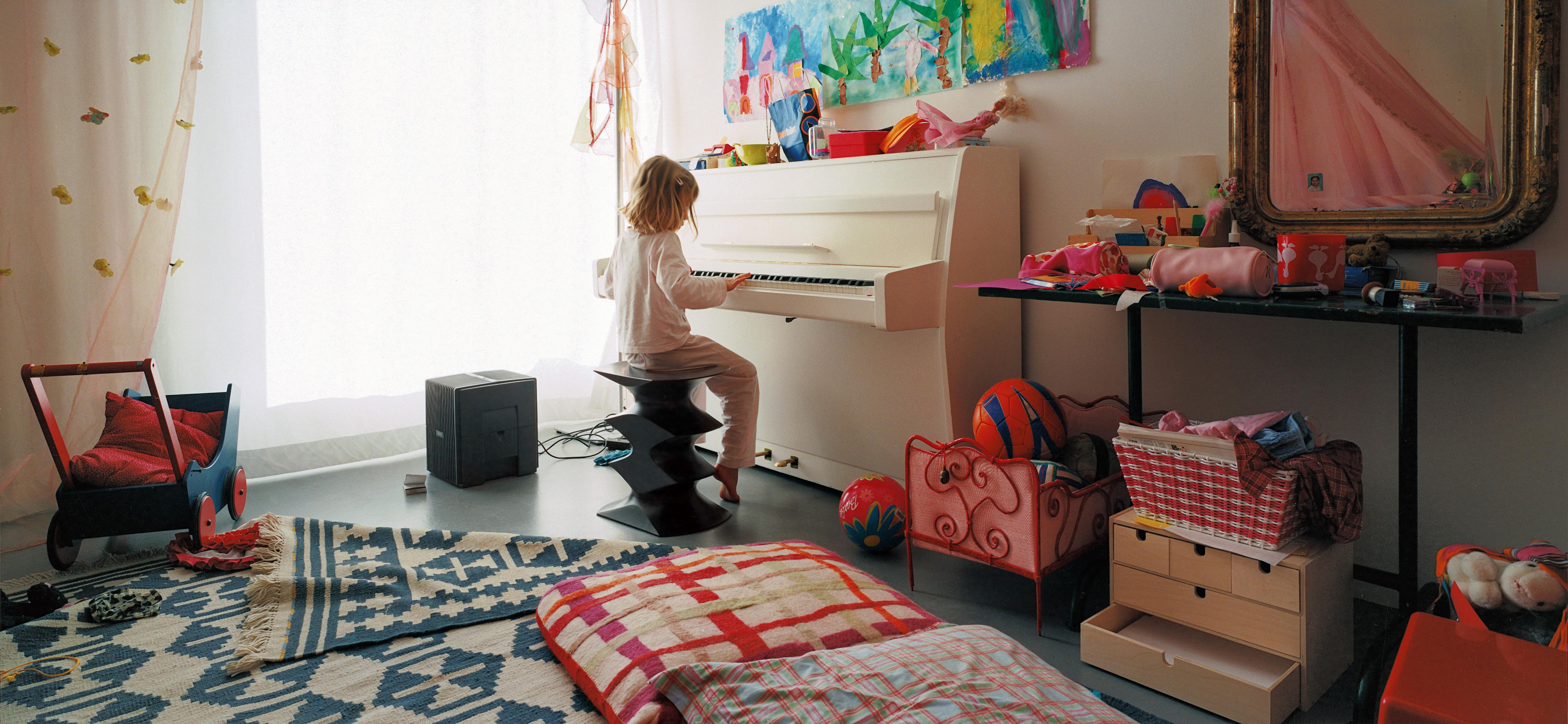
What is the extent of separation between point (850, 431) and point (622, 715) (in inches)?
64.6

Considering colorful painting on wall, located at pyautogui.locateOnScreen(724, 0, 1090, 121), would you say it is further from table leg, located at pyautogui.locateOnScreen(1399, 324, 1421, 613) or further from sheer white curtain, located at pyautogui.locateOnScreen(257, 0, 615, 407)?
table leg, located at pyautogui.locateOnScreen(1399, 324, 1421, 613)

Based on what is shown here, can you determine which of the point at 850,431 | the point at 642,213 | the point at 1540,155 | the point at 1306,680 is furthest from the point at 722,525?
the point at 1540,155

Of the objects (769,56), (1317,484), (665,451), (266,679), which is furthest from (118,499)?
(1317,484)

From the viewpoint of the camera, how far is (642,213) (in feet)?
9.73

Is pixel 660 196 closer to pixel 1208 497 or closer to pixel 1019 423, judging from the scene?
pixel 1019 423

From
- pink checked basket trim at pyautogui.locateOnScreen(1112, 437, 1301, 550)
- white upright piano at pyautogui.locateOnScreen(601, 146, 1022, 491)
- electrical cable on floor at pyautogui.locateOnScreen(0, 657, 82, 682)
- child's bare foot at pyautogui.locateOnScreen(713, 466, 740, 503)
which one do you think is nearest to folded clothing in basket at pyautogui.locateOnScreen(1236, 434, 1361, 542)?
pink checked basket trim at pyautogui.locateOnScreen(1112, 437, 1301, 550)

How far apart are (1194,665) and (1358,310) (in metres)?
0.75

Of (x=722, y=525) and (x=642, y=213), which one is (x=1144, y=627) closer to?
(x=722, y=525)

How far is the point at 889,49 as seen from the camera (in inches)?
127

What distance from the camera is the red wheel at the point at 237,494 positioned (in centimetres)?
297

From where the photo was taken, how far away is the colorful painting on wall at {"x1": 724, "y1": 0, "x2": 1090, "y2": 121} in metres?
2.76

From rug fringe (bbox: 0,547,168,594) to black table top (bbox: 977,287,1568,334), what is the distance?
102 inches

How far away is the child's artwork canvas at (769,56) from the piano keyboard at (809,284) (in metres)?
0.87

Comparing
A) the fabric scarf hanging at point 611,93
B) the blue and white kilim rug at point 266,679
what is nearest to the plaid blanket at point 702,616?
the blue and white kilim rug at point 266,679
